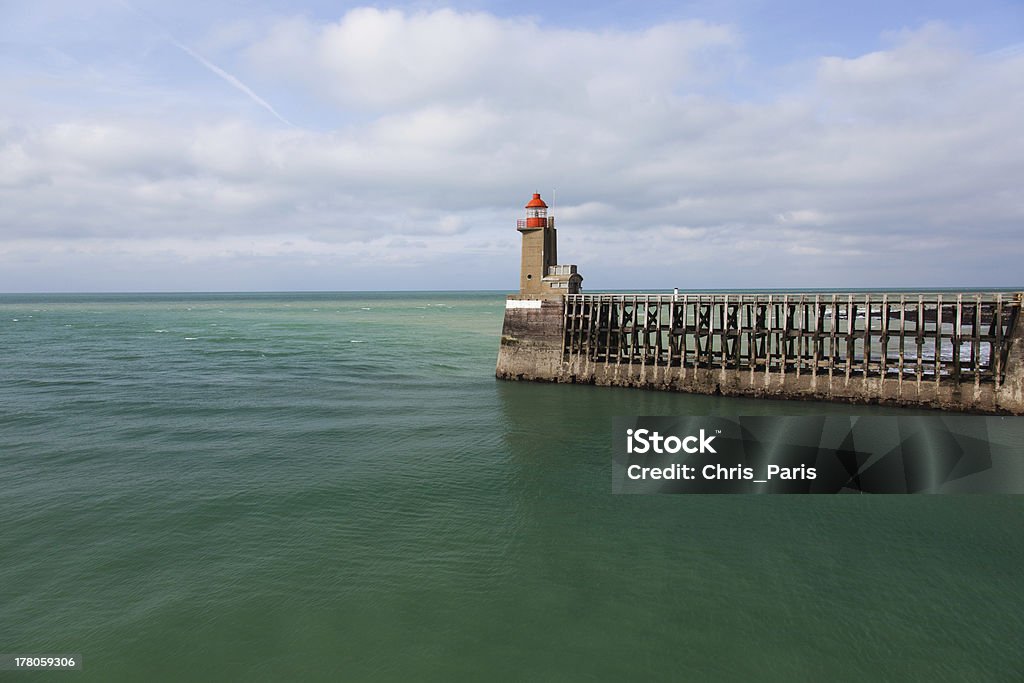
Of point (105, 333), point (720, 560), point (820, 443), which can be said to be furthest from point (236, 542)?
point (105, 333)

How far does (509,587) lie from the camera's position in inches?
448

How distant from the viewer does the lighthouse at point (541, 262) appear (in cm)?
3250

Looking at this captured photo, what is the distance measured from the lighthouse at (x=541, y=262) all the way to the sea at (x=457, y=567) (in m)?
11.8

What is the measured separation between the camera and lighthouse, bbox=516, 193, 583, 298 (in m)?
32.5

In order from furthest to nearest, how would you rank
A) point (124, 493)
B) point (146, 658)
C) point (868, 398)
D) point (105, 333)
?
point (105, 333) < point (868, 398) < point (124, 493) < point (146, 658)

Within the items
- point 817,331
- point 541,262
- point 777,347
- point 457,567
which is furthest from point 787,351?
point 457,567

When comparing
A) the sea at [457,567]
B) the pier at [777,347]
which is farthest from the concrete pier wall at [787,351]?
the sea at [457,567]

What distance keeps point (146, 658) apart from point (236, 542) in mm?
3864

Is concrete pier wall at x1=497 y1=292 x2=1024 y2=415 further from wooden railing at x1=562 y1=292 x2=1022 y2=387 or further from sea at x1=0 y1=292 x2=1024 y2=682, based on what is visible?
sea at x1=0 y1=292 x2=1024 y2=682

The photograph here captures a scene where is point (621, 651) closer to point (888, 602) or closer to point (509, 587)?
point (509, 587)

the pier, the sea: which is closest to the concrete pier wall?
the pier

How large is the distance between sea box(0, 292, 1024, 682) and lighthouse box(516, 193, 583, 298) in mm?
11761

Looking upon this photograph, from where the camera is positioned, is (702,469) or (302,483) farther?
(702,469)

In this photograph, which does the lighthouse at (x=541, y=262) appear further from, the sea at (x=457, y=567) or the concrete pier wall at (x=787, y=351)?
the sea at (x=457, y=567)
